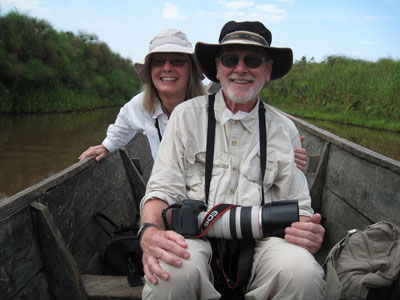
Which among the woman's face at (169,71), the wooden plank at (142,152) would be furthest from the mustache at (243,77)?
the wooden plank at (142,152)

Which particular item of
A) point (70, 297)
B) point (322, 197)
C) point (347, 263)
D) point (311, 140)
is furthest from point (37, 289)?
point (311, 140)

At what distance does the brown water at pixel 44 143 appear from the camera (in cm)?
553

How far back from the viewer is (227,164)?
1.81 meters

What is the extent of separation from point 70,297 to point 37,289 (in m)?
0.16

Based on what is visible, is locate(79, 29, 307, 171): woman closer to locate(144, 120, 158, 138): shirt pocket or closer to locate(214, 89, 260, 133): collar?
locate(144, 120, 158, 138): shirt pocket

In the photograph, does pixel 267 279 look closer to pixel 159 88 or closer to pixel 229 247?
pixel 229 247

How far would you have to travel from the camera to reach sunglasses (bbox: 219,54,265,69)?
74.4 inches

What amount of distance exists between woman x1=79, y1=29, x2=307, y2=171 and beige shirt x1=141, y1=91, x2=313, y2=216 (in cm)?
65

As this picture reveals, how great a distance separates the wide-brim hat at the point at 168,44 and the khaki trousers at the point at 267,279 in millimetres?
1389

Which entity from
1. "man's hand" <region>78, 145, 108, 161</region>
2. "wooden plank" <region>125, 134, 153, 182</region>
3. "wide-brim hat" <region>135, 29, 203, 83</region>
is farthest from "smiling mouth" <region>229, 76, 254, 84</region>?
"wooden plank" <region>125, 134, 153, 182</region>

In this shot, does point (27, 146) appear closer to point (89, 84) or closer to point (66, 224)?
point (66, 224)

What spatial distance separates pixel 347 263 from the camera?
1710 mm

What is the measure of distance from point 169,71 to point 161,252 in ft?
4.83

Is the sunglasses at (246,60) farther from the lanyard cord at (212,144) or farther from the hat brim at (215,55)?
the lanyard cord at (212,144)
